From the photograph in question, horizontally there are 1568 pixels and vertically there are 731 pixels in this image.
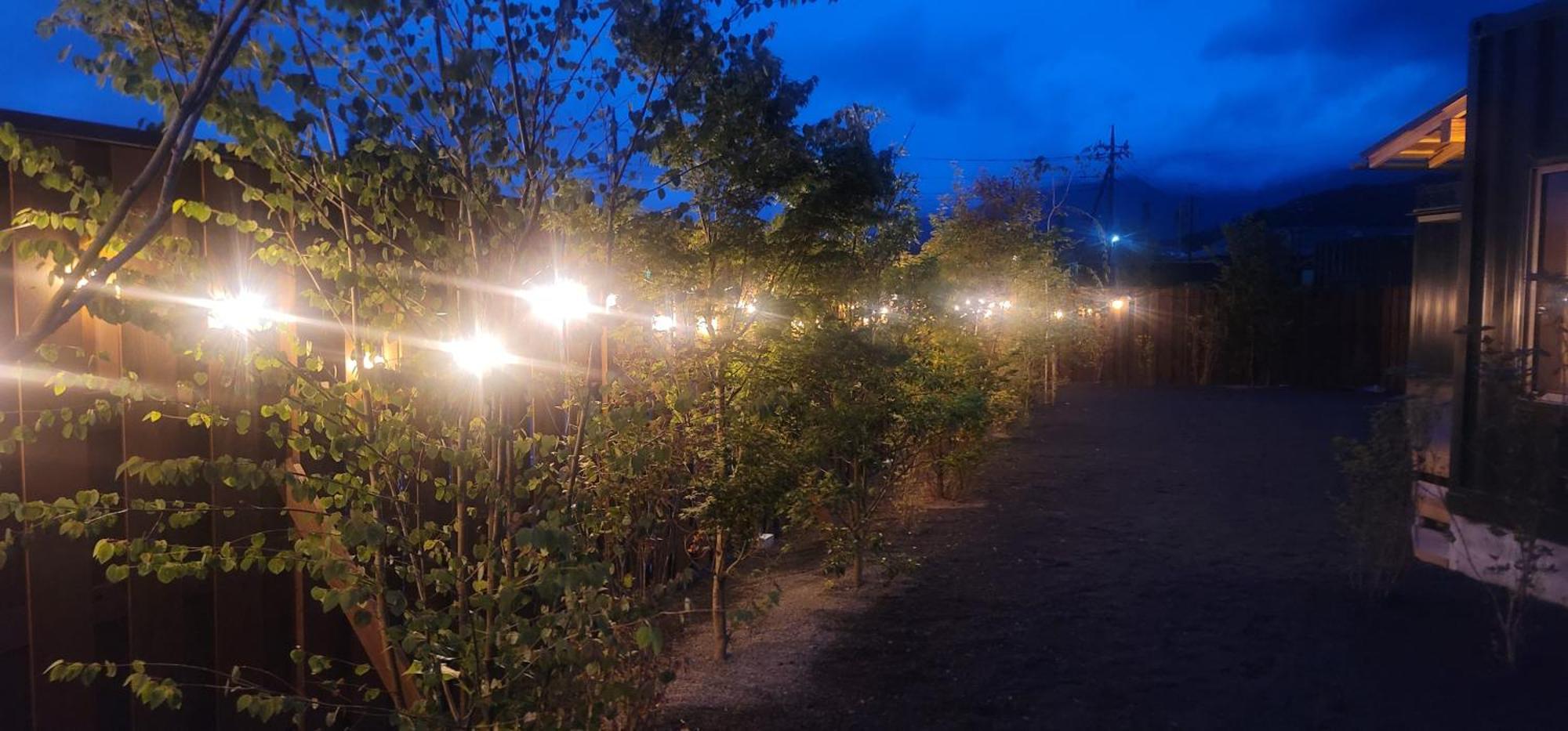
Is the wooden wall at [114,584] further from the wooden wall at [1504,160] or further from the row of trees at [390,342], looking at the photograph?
the wooden wall at [1504,160]

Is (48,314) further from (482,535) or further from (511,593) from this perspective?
(482,535)

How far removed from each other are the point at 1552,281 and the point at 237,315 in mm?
6998

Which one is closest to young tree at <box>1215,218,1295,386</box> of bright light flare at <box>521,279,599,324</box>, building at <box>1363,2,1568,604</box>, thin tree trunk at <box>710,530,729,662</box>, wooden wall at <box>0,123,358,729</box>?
building at <box>1363,2,1568,604</box>

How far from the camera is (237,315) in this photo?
2.61 meters

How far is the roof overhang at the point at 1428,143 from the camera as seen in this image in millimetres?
7676

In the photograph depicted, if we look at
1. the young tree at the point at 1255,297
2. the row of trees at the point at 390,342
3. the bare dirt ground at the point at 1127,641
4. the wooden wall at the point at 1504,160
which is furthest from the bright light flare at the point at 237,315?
the young tree at the point at 1255,297

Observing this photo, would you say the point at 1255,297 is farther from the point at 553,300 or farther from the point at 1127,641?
the point at 553,300

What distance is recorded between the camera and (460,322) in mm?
2605

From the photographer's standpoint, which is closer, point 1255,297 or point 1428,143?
point 1428,143

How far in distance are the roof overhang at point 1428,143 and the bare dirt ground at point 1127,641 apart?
307 centimetres

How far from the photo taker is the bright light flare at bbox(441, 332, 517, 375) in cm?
249

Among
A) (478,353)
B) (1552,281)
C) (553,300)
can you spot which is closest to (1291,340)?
(1552,281)

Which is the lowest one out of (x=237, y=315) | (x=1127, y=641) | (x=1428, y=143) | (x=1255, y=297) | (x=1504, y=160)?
(x=1127, y=641)

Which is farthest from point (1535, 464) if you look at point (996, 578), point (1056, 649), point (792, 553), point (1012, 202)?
point (1012, 202)
